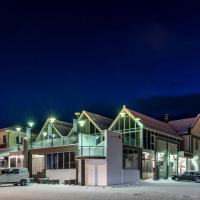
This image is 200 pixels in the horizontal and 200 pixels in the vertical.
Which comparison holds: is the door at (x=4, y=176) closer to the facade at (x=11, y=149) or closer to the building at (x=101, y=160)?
the building at (x=101, y=160)

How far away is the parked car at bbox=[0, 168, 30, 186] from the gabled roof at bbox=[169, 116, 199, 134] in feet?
95.6

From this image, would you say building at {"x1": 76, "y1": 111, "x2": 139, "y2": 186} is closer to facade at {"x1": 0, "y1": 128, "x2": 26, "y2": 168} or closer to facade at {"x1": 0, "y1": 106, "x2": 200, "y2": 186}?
facade at {"x1": 0, "y1": 106, "x2": 200, "y2": 186}

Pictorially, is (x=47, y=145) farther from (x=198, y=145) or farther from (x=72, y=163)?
(x=198, y=145)

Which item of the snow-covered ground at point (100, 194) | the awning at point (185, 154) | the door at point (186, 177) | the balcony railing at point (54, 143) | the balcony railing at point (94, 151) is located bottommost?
the door at point (186, 177)

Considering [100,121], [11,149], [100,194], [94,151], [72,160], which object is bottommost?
[100,194]

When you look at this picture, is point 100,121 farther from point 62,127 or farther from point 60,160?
point 60,160

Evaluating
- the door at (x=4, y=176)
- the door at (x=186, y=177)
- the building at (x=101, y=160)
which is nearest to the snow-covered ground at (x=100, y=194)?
the door at (x=4, y=176)

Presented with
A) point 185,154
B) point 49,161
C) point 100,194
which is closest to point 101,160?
point 49,161

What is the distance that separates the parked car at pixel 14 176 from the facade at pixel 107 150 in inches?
193

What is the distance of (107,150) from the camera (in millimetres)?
40344

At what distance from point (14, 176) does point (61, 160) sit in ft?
25.2

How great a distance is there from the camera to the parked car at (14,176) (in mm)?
38362

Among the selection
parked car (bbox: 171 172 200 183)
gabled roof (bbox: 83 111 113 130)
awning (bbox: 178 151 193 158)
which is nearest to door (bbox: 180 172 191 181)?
parked car (bbox: 171 172 200 183)

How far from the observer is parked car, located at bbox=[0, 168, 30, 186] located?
126ft
